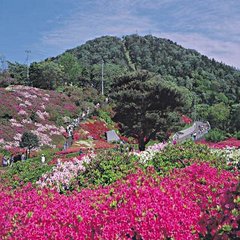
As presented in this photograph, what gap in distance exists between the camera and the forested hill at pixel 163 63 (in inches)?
3543

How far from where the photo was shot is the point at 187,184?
617cm

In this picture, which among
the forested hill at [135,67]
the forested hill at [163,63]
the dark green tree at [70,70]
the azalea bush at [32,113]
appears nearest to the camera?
the azalea bush at [32,113]

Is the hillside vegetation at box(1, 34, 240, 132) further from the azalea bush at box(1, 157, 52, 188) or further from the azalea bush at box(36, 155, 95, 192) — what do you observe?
the azalea bush at box(36, 155, 95, 192)

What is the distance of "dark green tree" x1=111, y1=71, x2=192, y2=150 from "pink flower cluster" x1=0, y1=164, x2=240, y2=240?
15.6m

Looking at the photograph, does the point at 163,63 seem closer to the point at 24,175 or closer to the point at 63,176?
the point at 24,175

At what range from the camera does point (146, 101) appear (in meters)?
21.8

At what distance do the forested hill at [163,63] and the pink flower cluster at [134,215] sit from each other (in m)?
65.6

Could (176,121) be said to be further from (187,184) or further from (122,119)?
(187,184)

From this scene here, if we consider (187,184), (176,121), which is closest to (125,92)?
(176,121)

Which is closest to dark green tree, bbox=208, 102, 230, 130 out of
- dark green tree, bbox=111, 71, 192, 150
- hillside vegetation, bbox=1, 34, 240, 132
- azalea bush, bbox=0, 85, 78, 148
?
hillside vegetation, bbox=1, 34, 240, 132

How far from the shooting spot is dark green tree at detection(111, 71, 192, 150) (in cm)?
2145

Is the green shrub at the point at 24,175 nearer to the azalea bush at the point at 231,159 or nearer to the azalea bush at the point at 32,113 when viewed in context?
the azalea bush at the point at 231,159

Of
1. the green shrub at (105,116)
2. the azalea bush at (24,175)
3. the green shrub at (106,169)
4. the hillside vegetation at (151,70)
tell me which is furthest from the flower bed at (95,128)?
the green shrub at (106,169)

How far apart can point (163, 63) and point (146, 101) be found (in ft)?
297
